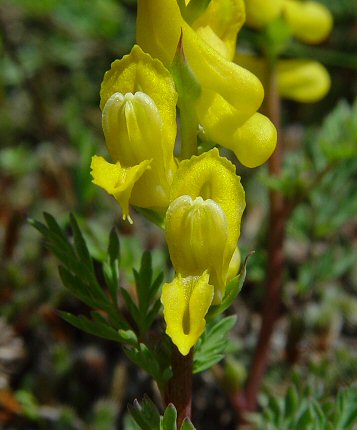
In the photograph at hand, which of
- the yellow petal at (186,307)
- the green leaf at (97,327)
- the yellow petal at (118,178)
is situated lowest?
the green leaf at (97,327)

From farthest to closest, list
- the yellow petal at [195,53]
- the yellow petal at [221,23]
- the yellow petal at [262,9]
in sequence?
1. the yellow petal at [262,9]
2. the yellow petal at [221,23]
3. the yellow petal at [195,53]

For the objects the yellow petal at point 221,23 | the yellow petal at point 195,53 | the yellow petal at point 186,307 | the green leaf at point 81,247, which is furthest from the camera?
the green leaf at point 81,247

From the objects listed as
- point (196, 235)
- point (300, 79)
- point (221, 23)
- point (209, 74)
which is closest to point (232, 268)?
point (196, 235)

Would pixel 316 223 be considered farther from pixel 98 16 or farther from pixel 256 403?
pixel 98 16

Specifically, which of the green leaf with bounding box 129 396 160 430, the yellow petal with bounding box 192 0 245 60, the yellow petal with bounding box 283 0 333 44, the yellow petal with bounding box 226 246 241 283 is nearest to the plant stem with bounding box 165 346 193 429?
the green leaf with bounding box 129 396 160 430

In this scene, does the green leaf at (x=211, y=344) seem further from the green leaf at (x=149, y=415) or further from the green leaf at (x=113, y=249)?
the green leaf at (x=113, y=249)

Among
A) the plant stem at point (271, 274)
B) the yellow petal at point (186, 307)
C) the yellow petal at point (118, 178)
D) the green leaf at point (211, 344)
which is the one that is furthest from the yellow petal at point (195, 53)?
the plant stem at point (271, 274)

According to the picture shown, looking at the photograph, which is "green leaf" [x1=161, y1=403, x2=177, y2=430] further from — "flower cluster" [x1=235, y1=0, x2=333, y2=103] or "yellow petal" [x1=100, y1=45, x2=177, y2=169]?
"flower cluster" [x1=235, y1=0, x2=333, y2=103]
